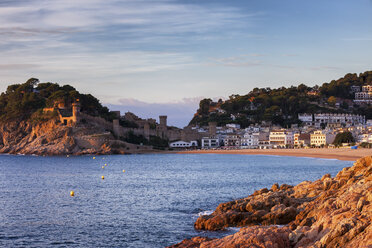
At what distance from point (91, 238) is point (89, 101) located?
6532 centimetres

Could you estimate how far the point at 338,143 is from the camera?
71.3m

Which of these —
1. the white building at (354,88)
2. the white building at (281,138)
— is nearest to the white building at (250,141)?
the white building at (281,138)

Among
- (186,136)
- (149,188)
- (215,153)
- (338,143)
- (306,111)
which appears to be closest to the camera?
(149,188)

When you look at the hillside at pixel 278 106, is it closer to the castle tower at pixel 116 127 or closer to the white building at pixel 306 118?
the white building at pixel 306 118

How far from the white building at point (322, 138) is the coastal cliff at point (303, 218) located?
189ft

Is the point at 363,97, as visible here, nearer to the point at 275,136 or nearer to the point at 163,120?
the point at 275,136

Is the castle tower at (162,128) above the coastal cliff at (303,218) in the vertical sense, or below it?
above

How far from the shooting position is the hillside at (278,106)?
104 m

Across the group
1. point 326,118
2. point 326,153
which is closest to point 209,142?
point 326,118

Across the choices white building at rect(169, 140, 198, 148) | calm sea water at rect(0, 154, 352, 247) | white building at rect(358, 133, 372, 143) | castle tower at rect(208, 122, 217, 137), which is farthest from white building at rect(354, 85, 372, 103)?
calm sea water at rect(0, 154, 352, 247)

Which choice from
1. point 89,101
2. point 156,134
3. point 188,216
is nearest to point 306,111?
point 156,134

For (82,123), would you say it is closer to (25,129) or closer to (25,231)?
(25,129)

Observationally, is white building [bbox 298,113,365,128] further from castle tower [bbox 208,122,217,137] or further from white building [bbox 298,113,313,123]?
castle tower [bbox 208,122,217,137]

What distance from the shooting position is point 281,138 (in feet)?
274
